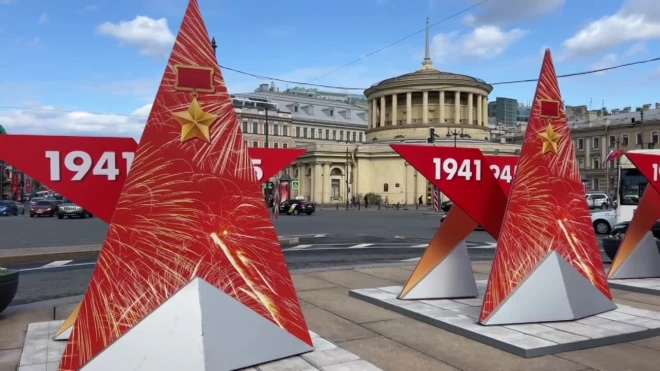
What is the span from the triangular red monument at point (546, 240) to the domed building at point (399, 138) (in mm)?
61081

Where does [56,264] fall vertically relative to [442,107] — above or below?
below

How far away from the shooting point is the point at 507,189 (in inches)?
364

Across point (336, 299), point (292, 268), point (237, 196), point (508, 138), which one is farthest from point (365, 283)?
point (508, 138)

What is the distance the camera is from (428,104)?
83.8 meters

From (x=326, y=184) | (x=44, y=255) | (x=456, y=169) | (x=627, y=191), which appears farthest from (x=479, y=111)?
(x=456, y=169)

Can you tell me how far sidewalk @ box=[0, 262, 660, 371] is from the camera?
5867mm

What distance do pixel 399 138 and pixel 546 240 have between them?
242 feet

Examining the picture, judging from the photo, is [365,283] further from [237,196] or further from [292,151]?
[237,196]

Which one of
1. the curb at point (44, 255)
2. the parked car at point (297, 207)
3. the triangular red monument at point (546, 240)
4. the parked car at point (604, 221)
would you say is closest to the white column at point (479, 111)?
the parked car at point (297, 207)

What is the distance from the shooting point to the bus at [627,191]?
80.3 ft

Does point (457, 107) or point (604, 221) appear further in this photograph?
point (457, 107)

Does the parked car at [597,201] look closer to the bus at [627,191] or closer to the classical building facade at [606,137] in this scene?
the classical building facade at [606,137]

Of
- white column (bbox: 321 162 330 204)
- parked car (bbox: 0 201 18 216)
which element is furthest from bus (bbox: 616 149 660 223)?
white column (bbox: 321 162 330 204)

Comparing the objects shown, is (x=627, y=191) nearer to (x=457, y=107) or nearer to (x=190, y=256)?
(x=190, y=256)
